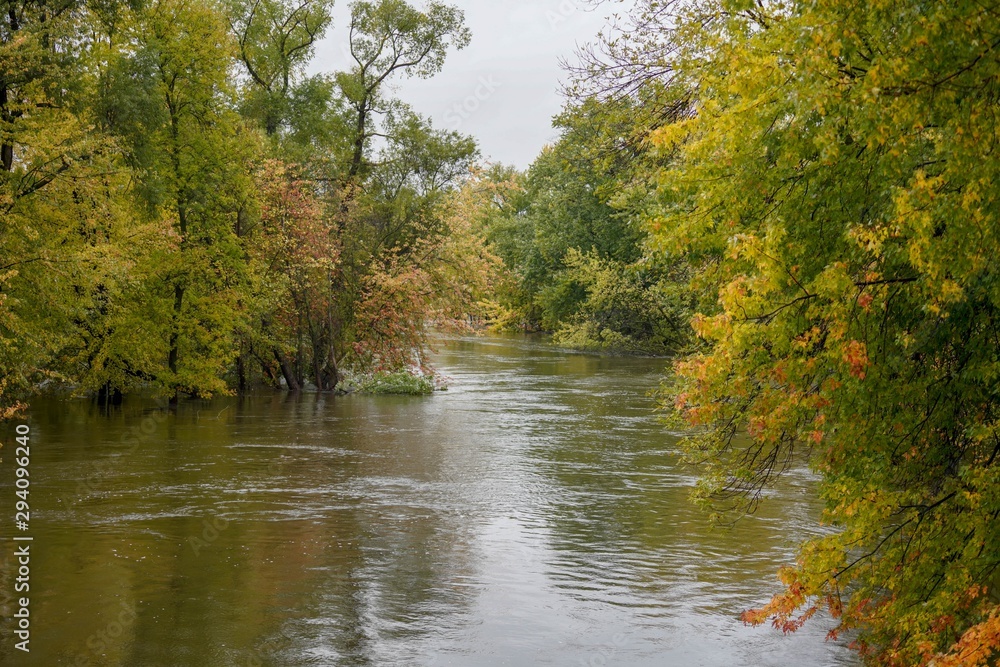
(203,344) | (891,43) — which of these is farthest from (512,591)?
(203,344)

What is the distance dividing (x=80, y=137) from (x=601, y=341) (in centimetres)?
2889

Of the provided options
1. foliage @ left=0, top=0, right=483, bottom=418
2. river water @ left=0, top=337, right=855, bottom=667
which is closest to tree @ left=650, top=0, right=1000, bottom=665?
river water @ left=0, top=337, right=855, bottom=667

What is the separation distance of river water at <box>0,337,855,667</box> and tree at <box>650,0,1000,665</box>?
7.78 feet

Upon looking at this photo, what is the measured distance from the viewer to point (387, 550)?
1307 cm

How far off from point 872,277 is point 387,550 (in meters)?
7.83

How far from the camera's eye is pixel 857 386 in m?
7.74

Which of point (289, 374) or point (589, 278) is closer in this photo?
point (289, 374)

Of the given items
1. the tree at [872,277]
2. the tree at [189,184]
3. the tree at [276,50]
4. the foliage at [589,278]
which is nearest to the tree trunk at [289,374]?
the tree at [189,184]

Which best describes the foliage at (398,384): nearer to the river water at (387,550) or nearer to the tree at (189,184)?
the tree at (189,184)

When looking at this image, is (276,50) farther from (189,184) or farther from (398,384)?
(398,384)

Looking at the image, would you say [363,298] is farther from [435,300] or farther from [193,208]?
[193,208]

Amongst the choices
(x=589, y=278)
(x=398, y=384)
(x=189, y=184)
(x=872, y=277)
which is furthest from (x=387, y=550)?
(x=589, y=278)

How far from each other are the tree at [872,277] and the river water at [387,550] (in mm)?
2371

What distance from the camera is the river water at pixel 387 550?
9.77m
